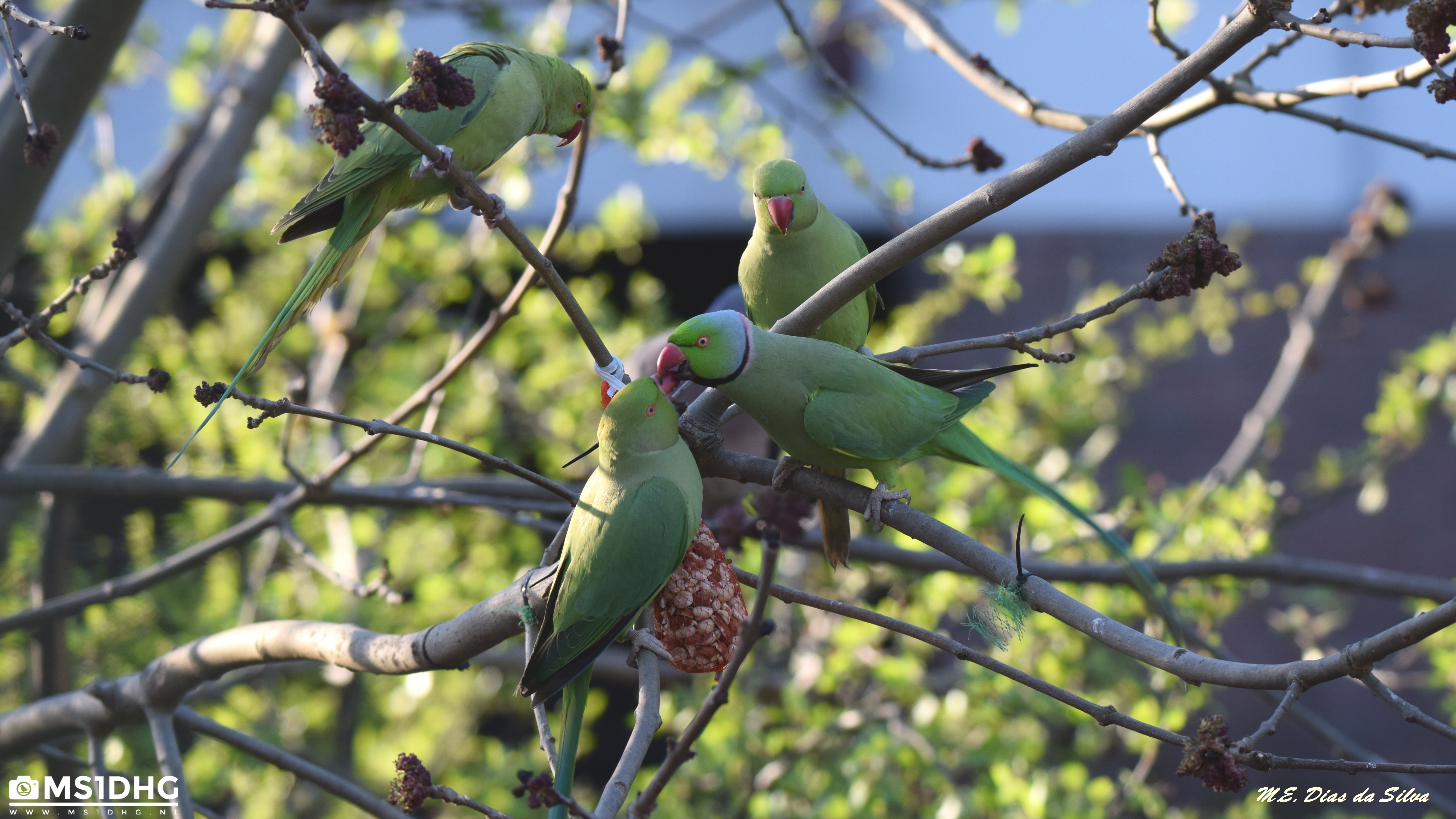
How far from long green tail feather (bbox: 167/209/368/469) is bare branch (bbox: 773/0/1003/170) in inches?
37.4

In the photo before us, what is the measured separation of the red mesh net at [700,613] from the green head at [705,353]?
0.79 ft

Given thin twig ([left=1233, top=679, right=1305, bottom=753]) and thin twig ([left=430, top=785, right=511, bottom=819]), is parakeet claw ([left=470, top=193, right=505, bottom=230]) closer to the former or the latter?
thin twig ([left=430, top=785, right=511, bottom=819])

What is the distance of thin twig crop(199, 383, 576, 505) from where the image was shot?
129 centimetres

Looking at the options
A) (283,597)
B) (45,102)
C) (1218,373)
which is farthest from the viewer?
(1218,373)

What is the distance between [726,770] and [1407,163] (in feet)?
19.2

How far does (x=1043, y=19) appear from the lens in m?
6.44

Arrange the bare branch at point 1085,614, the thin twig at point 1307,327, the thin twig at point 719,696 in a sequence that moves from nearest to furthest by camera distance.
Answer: the thin twig at point 719,696, the bare branch at point 1085,614, the thin twig at point 1307,327

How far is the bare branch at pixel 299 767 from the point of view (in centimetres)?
177

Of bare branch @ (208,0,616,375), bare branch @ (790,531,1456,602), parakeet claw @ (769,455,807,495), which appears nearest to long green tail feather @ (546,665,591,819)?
parakeet claw @ (769,455,807,495)

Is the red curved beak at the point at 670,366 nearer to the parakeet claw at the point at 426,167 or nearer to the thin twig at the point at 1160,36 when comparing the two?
the parakeet claw at the point at 426,167

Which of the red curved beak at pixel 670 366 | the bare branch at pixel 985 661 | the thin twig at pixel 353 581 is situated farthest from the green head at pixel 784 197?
the thin twig at pixel 353 581

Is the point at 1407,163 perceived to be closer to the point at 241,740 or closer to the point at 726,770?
the point at 726,770

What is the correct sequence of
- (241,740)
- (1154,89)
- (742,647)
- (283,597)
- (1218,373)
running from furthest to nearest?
1. (1218,373)
2. (283,597)
3. (241,740)
4. (1154,89)
5. (742,647)

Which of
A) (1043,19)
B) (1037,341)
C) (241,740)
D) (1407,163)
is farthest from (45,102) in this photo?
(1407,163)
